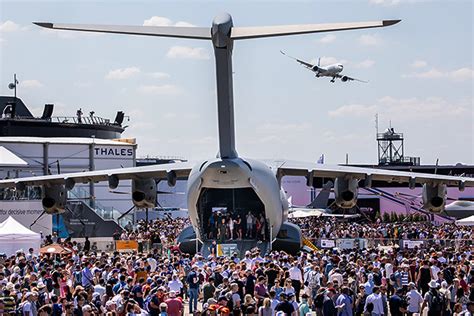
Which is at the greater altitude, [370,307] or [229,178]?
[229,178]

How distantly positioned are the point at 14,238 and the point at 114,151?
28.3 metres

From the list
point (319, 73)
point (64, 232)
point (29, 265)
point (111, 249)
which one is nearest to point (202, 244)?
point (29, 265)

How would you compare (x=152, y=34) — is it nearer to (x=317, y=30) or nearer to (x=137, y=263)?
(x=317, y=30)

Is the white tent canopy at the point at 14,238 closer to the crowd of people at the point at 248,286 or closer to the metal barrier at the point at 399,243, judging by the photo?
the crowd of people at the point at 248,286

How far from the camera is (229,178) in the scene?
2475 cm

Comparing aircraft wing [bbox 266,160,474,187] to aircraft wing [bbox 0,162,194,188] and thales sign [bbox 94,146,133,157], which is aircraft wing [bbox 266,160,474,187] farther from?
thales sign [bbox 94,146,133,157]

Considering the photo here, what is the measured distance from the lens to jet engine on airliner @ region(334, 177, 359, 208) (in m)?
28.6

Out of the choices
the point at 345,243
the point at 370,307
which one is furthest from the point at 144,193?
the point at 370,307

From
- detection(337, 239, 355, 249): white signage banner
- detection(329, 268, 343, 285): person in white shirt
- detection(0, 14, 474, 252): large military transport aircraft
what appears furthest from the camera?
detection(337, 239, 355, 249): white signage banner

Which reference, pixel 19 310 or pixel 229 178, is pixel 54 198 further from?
pixel 19 310

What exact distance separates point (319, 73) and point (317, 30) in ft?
127

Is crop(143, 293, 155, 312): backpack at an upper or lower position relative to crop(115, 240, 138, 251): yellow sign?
upper

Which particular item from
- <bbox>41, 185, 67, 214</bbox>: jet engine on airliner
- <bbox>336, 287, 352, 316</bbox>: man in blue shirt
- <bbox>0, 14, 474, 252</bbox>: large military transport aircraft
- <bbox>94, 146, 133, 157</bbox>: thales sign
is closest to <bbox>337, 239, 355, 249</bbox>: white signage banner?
<bbox>0, 14, 474, 252</bbox>: large military transport aircraft

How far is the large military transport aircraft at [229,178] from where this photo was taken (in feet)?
74.8
